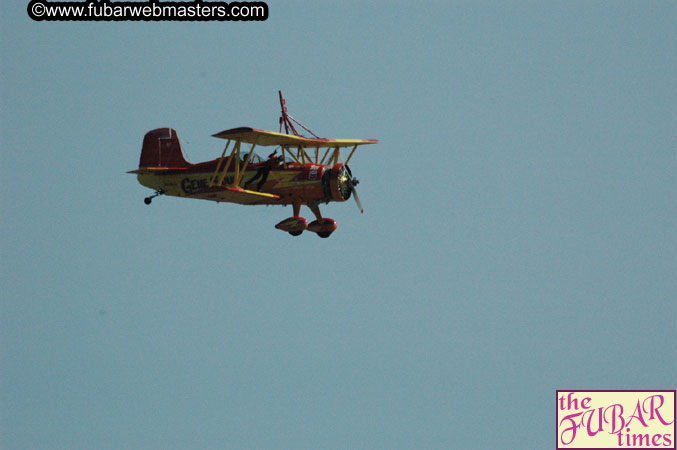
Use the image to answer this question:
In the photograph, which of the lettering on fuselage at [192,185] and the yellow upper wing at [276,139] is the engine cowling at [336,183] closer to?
the yellow upper wing at [276,139]

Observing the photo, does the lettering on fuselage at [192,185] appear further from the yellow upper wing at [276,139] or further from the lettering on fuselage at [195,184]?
the yellow upper wing at [276,139]

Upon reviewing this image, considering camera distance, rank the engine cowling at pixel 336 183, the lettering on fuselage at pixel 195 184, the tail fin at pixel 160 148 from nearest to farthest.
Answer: the engine cowling at pixel 336 183 → the lettering on fuselage at pixel 195 184 → the tail fin at pixel 160 148

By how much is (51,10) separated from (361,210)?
11625 mm

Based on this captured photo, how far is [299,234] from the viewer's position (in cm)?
3894

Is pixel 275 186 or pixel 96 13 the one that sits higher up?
pixel 96 13

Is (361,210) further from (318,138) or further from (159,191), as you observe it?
(159,191)

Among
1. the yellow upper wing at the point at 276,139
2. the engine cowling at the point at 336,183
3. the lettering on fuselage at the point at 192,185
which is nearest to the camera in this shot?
the yellow upper wing at the point at 276,139

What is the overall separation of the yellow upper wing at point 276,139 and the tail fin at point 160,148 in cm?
429

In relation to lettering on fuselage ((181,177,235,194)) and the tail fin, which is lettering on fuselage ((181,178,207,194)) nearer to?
lettering on fuselage ((181,177,235,194))

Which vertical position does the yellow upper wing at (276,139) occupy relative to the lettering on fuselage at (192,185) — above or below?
above

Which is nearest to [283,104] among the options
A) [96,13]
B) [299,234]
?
[299,234]

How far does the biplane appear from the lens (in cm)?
3797

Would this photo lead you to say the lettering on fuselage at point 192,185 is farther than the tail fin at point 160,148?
No

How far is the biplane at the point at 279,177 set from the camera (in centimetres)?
3797
